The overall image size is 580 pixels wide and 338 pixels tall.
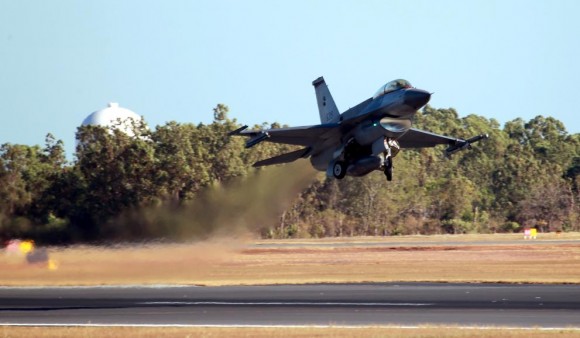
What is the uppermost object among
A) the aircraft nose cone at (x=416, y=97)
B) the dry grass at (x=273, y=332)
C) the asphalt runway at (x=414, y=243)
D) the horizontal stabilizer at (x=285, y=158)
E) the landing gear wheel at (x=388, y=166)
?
the aircraft nose cone at (x=416, y=97)

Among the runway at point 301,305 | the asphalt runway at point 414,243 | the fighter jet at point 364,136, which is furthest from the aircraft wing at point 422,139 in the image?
the asphalt runway at point 414,243

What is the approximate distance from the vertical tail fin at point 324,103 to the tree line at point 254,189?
3.16m

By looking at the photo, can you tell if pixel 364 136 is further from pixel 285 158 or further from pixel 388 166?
pixel 285 158

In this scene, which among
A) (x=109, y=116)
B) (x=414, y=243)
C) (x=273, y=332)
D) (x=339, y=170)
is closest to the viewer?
(x=273, y=332)

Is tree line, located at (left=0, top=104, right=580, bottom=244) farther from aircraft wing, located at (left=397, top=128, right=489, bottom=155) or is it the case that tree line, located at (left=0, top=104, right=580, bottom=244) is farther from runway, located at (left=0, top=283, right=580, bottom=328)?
aircraft wing, located at (left=397, top=128, right=489, bottom=155)

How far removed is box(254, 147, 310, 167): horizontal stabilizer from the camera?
3738 cm

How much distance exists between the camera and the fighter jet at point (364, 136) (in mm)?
33938

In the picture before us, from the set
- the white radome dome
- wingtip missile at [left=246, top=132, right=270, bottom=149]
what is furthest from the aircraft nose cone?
the white radome dome

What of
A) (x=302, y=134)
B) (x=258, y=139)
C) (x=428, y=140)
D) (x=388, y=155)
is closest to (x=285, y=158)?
(x=302, y=134)

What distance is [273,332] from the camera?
27297 millimetres

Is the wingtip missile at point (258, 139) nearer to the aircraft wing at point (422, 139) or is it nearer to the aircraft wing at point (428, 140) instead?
the aircraft wing at point (428, 140)

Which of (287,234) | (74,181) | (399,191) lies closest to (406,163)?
(399,191)

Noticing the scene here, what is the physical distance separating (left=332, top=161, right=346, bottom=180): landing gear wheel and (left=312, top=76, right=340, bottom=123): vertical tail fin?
12.7 ft

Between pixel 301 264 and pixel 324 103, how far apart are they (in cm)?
1311
